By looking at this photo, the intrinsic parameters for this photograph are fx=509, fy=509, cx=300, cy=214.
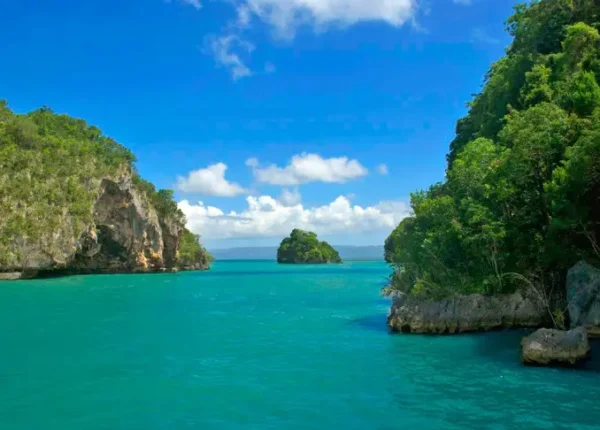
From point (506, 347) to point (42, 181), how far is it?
228ft

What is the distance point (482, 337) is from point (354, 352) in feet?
21.8

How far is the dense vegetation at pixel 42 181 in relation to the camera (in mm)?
68250

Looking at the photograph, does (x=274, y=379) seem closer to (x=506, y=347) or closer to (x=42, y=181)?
(x=506, y=347)

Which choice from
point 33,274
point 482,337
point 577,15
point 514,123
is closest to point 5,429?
point 482,337

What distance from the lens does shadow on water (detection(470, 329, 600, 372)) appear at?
18259mm

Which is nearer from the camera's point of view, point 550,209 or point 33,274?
point 550,209

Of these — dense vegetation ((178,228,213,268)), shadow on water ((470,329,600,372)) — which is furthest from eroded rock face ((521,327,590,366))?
dense vegetation ((178,228,213,268))

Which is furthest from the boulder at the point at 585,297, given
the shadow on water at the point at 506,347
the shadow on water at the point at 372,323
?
the shadow on water at the point at 372,323

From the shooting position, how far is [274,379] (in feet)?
58.0

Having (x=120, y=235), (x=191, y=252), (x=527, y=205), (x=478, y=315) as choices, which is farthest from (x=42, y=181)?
(x=527, y=205)

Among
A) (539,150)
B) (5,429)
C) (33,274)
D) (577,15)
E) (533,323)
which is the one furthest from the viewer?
(33,274)

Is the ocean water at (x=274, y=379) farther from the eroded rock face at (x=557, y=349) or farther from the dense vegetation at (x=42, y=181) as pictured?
the dense vegetation at (x=42, y=181)

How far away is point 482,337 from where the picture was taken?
24.1 meters

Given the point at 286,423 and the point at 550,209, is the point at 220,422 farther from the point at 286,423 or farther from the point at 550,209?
the point at 550,209
